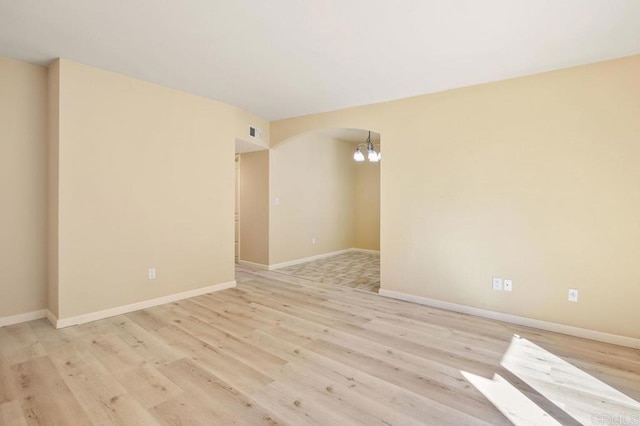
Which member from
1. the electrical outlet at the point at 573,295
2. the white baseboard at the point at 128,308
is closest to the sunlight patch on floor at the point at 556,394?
the electrical outlet at the point at 573,295

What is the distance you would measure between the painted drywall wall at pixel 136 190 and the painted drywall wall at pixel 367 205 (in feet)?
12.8

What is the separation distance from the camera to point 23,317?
3.06 meters

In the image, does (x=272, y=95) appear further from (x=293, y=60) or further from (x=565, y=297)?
(x=565, y=297)

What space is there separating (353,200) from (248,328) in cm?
517

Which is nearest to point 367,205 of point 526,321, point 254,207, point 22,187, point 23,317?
point 254,207

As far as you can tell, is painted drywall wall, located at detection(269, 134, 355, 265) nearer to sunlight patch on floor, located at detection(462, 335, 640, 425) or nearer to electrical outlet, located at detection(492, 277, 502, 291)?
electrical outlet, located at detection(492, 277, 502, 291)

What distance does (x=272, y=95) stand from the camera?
392 centimetres

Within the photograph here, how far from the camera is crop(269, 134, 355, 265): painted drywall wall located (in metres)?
5.68

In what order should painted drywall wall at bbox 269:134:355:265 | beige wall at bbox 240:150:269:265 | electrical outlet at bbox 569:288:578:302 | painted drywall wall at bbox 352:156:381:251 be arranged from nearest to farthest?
electrical outlet at bbox 569:288:578:302 < beige wall at bbox 240:150:269:265 < painted drywall wall at bbox 269:134:355:265 < painted drywall wall at bbox 352:156:381:251

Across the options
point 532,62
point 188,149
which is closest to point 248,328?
point 188,149

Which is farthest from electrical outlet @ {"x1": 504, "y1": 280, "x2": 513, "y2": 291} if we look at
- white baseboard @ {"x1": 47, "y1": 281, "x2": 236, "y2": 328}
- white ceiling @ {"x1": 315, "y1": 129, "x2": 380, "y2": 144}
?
white ceiling @ {"x1": 315, "y1": 129, "x2": 380, "y2": 144}

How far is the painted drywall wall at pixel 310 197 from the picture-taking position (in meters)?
5.68

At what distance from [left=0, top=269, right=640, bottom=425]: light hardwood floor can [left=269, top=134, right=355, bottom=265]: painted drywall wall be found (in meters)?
2.51

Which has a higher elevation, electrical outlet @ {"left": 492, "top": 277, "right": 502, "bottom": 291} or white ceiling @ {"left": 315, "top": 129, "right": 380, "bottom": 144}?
white ceiling @ {"left": 315, "top": 129, "right": 380, "bottom": 144}
